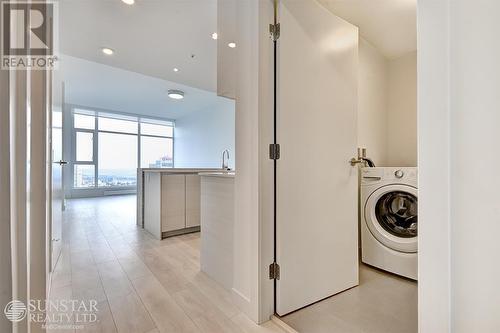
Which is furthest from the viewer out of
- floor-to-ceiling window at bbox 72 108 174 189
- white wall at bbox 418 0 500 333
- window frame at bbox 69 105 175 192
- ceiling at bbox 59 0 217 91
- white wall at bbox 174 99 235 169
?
floor-to-ceiling window at bbox 72 108 174 189

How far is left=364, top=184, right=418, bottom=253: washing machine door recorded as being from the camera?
1.84 meters

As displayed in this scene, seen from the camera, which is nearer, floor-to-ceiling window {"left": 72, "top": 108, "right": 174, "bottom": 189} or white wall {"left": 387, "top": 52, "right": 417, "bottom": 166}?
white wall {"left": 387, "top": 52, "right": 417, "bottom": 166}

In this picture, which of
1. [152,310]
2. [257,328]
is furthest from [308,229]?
[152,310]

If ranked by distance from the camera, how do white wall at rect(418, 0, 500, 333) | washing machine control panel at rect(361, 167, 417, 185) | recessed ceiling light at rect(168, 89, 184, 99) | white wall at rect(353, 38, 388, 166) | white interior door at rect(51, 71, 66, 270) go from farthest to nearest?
recessed ceiling light at rect(168, 89, 184, 99), white wall at rect(353, 38, 388, 166), washing machine control panel at rect(361, 167, 417, 185), white interior door at rect(51, 71, 66, 270), white wall at rect(418, 0, 500, 333)

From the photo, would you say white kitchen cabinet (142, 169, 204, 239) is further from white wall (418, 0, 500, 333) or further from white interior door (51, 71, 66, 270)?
white wall (418, 0, 500, 333)

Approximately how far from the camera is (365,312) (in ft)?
4.69

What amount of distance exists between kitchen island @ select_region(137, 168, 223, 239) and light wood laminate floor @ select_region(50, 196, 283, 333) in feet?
0.69

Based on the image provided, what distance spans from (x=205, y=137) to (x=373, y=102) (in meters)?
5.25

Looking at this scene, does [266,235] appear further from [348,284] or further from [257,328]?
[348,284]

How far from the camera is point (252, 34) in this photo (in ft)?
4.42

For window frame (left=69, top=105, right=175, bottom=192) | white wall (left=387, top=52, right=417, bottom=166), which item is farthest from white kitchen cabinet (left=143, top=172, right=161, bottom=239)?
window frame (left=69, top=105, right=175, bottom=192)

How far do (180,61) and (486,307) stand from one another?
3.79 metres

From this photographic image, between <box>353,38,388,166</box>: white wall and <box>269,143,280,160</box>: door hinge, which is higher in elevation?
<box>353,38,388,166</box>: white wall

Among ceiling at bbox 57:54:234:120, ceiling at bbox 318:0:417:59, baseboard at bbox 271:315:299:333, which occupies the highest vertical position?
ceiling at bbox 57:54:234:120
